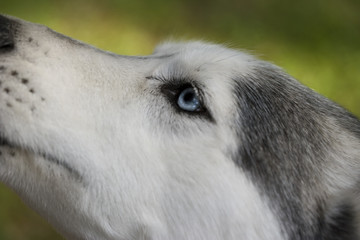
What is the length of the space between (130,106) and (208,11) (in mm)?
3376

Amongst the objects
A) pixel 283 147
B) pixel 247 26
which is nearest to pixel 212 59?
pixel 283 147

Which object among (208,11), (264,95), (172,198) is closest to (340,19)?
(208,11)

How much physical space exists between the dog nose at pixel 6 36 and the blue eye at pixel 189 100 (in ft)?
1.88

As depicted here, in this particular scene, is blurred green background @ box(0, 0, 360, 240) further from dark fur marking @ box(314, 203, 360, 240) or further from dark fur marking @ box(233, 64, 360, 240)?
dark fur marking @ box(314, 203, 360, 240)

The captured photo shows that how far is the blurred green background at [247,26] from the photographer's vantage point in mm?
4617

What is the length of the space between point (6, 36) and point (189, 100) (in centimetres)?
63

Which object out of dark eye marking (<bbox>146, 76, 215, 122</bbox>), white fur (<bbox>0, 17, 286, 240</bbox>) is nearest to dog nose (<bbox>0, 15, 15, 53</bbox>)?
white fur (<bbox>0, 17, 286, 240</bbox>)

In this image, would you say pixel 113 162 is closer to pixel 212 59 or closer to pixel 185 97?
pixel 185 97

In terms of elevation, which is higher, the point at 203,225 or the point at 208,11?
the point at 208,11

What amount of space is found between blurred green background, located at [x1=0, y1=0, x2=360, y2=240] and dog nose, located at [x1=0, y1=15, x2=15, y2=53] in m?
2.63

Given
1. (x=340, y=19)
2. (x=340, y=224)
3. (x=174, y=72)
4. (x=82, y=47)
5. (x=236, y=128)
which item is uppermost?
(x=340, y=19)

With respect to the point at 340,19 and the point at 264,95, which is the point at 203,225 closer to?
the point at 264,95

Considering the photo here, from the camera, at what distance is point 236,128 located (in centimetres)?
184

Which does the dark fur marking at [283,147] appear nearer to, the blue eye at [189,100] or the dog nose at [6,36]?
the blue eye at [189,100]
